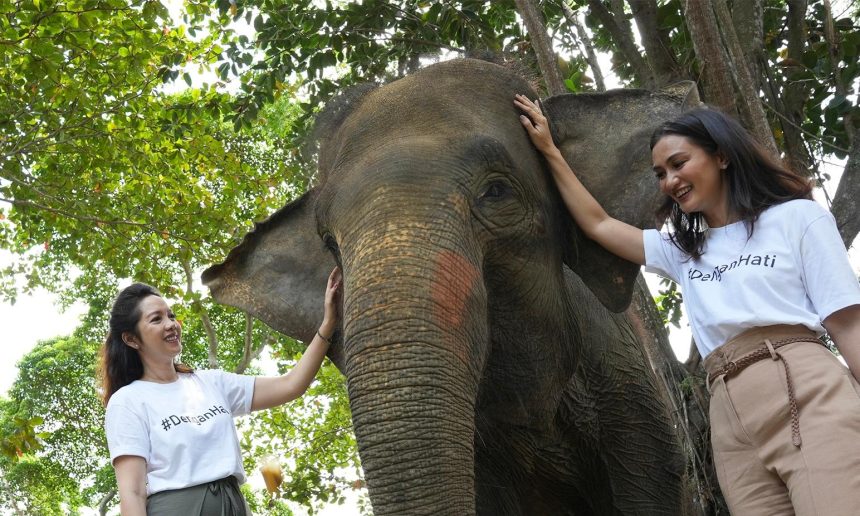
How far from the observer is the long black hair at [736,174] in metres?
2.89

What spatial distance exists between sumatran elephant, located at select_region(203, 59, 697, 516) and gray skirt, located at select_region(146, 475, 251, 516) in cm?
76

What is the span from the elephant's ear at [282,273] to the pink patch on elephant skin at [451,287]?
1.38 m

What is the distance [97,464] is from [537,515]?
65.0 ft

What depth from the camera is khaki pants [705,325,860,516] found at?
2.40 meters

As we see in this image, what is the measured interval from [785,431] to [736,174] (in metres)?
0.81

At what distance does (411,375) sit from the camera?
2.54 meters

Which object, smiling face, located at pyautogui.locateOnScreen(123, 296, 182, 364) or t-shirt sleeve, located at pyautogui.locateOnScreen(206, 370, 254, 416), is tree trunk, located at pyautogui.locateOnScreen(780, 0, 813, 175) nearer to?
t-shirt sleeve, located at pyautogui.locateOnScreen(206, 370, 254, 416)

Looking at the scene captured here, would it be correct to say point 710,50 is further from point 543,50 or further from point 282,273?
point 282,273

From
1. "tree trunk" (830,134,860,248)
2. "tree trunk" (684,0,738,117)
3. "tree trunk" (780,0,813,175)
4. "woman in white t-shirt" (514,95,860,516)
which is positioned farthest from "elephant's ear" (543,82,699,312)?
"tree trunk" (780,0,813,175)

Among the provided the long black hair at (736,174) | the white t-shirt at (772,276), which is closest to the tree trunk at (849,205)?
the long black hair at (736,174)

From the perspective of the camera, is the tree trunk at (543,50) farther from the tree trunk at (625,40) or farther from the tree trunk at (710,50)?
the tree trunk at (625,40)

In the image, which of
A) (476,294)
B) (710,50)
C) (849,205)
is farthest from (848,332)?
(849,205)

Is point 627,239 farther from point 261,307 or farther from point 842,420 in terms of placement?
point 261,307

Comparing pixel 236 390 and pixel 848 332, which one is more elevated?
pixel 236 390
